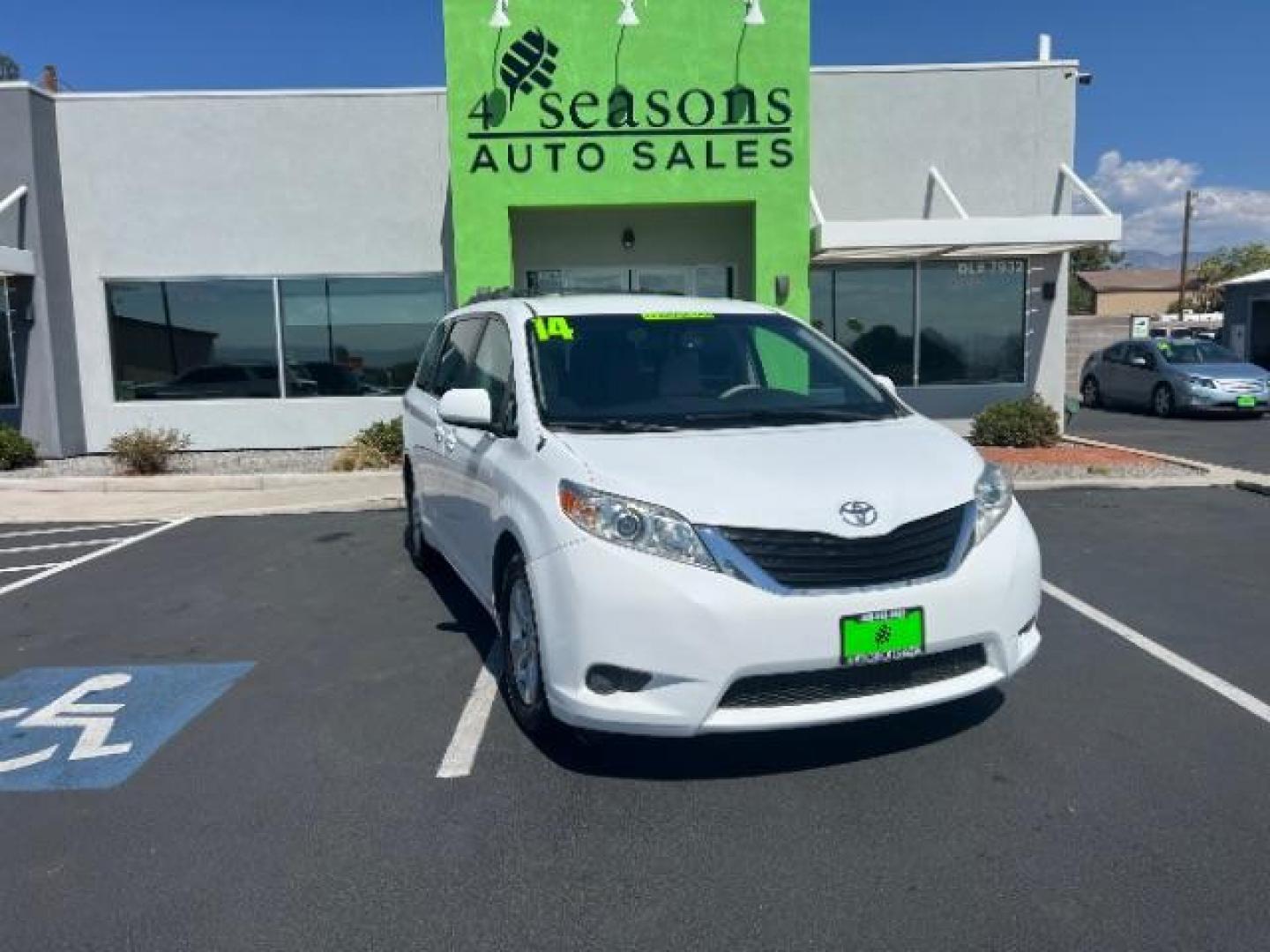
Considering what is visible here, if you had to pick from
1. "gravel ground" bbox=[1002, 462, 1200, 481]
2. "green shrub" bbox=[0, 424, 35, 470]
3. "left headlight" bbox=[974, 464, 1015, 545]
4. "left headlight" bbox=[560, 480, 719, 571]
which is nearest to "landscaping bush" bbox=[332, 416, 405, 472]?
"green shrub" bbox=[0, 424, 35, 470]

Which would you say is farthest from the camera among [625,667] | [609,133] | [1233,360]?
[1233,360]

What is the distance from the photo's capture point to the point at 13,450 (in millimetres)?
12523

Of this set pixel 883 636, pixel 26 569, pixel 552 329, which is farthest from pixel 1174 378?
pixel 26 569

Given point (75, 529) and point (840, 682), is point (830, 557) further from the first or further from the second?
point (75, 529)

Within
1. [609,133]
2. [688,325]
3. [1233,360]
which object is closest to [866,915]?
[688,325]

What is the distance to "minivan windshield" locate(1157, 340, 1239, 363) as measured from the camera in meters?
19.7

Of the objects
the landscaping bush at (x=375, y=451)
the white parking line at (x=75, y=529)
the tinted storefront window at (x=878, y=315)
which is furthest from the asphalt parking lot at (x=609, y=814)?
the tinted storefront window at (x=878, y=315)

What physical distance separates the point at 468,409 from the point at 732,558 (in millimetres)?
1598

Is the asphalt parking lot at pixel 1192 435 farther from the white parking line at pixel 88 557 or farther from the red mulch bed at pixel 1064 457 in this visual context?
the white parking line at pixel 88 557

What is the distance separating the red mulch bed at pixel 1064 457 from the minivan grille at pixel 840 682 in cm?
805

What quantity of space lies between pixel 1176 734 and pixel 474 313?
4.21 metres

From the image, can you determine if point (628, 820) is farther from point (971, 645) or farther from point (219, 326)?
point (219, 326)

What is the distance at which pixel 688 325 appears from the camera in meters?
5.04

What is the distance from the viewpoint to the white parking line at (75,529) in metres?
9.32
